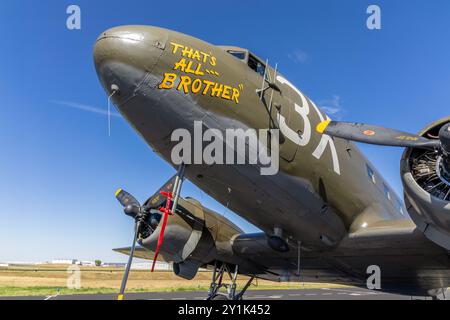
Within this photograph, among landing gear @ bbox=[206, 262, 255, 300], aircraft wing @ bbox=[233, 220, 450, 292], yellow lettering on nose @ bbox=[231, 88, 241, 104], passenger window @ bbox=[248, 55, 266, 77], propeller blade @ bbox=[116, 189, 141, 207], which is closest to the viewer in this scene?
yellow lettering on nose @ bbox=[231, 88, 241, 104]

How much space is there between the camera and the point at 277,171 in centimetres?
766

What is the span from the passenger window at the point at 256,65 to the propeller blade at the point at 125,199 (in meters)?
5.33

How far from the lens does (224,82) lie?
693 cm

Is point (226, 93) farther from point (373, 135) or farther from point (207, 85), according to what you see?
point (373, 135)

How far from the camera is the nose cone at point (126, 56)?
614 cm

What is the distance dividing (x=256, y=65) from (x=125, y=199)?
5.69m

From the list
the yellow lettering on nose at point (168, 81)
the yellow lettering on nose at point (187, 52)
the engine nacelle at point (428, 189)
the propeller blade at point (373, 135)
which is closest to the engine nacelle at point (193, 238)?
the yellow lettering on nose at point (168, 81)

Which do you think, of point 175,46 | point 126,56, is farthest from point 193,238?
point 126,56

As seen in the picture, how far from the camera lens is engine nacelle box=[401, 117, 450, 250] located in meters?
6.62

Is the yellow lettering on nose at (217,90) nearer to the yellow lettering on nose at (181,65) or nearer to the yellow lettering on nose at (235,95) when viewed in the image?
the yellow lettering on nose at (235,95)

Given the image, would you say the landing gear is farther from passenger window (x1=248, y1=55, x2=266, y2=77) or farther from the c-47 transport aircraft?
passenger window (x1=248, y1=55, x2=266, y2=77)

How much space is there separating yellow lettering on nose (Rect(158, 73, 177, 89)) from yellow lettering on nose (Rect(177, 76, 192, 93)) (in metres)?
0.12

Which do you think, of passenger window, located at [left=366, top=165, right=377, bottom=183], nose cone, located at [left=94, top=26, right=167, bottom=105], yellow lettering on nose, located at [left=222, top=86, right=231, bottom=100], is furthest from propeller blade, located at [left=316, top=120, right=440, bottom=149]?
passenger window, located at [left=366, top=165, right=377, bottom=183]
